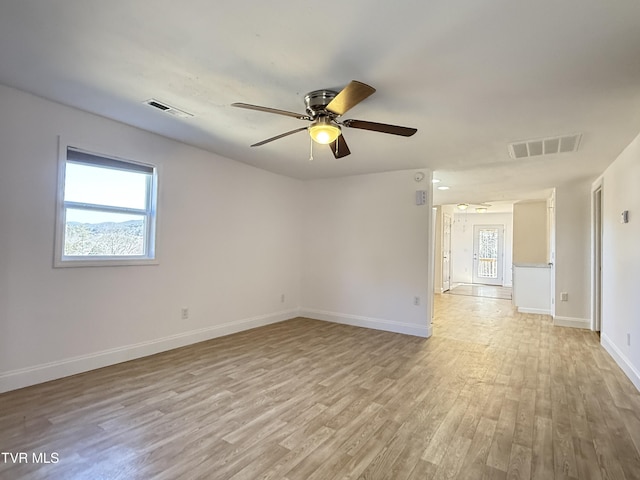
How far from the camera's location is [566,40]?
184 cm

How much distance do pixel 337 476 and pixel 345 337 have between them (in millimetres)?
2838

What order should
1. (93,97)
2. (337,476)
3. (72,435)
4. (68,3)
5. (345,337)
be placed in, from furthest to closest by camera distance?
(345,337) < (93,97) < (72,435) < (337,476) < (68,3)

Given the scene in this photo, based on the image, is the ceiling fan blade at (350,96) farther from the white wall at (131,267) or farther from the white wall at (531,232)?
the white wall at (531,232)

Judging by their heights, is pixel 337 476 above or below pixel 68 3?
below

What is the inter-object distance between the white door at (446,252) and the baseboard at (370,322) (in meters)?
4.90

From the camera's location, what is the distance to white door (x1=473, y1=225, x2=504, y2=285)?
11133mm

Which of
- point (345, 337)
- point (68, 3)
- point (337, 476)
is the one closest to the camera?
point (68, 3)

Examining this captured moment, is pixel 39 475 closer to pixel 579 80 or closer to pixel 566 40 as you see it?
pixel 566 40

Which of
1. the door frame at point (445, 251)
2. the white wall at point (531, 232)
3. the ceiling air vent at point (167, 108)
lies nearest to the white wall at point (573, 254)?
the white wall at point (531, 232)

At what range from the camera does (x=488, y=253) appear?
11.4 m

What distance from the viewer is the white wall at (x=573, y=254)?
5.39 metres

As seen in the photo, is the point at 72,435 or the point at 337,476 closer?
the point at 337,476

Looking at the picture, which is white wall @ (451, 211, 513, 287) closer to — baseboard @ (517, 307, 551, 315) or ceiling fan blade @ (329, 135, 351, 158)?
baseboard @ (517, 307, 551, 315)

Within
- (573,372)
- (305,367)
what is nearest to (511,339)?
(573,372)
